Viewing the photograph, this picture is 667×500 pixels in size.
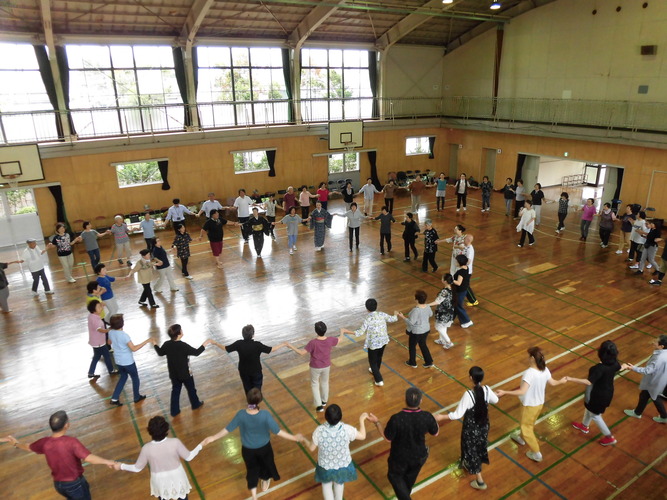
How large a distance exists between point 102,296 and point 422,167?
20137 mm

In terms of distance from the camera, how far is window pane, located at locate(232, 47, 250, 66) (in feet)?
66.0

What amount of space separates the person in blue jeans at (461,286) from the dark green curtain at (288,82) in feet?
47.7

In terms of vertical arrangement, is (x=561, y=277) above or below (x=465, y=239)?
below

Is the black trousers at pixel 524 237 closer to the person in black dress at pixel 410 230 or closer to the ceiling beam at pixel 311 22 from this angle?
the person in black dress at pixel 410 230

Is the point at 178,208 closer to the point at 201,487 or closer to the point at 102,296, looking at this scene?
the point at 102,296

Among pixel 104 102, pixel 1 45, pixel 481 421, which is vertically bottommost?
pixel 481 421

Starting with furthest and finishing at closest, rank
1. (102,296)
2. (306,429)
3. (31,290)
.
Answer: (31,290), (102,296), (306,429)

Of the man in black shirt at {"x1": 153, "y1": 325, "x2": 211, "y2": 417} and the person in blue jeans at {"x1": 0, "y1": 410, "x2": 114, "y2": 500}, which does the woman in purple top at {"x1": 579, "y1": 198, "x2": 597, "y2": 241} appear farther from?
the person in blue jeans at {"x1": 0, "y1": 410, "x2": 114, "y2": 500}

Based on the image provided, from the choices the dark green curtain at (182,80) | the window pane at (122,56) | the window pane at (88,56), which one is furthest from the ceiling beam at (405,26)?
the window pane at (88,56)

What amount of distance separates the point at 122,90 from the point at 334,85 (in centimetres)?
1004

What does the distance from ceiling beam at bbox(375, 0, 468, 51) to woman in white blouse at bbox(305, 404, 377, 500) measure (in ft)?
62.8

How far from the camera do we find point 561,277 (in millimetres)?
12375

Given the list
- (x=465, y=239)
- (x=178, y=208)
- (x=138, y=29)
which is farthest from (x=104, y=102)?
(x=465, y=239)

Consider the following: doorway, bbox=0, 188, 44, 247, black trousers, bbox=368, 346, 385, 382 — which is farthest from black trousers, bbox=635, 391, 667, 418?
doorway, bbox=0, 188, 44, 247
